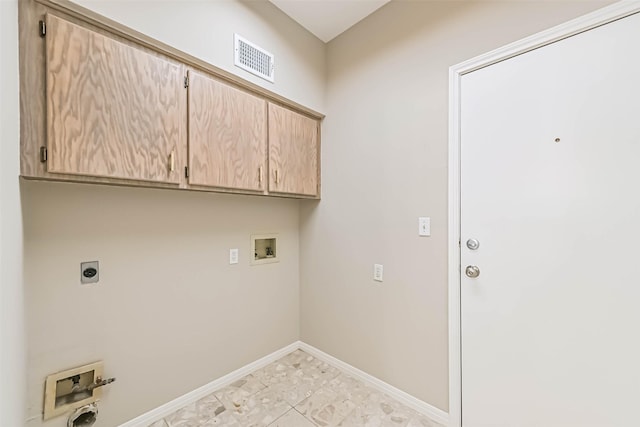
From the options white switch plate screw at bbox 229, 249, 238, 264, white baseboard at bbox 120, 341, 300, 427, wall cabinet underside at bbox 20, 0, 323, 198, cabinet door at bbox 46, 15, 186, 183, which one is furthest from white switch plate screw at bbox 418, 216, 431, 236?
white baseboard at bbox 120, 341, 300, 427

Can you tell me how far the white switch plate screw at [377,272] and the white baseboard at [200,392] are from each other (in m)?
1.18

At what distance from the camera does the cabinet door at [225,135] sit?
159cm

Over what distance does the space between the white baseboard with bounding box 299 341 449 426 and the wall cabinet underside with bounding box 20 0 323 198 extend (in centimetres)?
158

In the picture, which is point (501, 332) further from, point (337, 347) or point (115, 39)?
point (115, 39)

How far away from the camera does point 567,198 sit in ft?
4.08

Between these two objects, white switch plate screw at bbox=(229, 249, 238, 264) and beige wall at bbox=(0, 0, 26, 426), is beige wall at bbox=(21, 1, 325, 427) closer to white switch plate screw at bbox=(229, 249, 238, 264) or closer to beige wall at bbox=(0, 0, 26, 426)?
white switch plate screw at bbox=(229, 249, 238, 264)

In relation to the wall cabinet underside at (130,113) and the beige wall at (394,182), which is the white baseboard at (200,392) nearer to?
the beige wall at (394,182)

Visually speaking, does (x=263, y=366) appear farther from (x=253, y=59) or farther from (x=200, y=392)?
(x=253, y=59)

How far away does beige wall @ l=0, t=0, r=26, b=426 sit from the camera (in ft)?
2.80

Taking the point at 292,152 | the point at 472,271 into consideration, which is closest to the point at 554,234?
the point at 472,271

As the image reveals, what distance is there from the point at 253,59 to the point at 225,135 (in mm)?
599

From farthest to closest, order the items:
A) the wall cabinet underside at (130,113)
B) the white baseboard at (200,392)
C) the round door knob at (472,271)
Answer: the white baseboard at (200,392)
the round door knob at (472,271)
the wall cabinet underside at (130,113)

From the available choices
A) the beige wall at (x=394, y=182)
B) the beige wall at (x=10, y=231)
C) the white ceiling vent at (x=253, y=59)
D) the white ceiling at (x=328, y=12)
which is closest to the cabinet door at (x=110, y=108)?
the beige wall at (x=10, y=231)

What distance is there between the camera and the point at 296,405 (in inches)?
69.7
